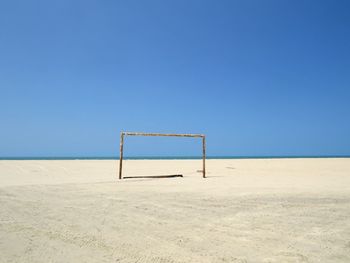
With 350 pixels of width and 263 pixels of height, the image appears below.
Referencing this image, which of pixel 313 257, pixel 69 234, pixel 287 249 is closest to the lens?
pixel 313 257

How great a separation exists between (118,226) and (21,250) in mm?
1541

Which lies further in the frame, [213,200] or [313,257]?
[213,200]

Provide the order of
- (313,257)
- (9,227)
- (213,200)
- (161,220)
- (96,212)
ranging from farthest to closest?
(213,200), (96,212), (161,220), (9,227), (313,257)

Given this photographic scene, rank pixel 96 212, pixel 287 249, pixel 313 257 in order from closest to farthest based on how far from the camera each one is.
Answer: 1. pixel 313 257
2. pixel 287 249
3. pixel 96 212

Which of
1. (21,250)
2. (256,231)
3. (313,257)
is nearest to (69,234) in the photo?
(21,250)

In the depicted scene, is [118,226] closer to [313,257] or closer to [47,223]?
[47,223]

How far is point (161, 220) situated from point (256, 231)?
5.88 feet

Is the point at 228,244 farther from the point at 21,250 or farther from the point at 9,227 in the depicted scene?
the point at 9,227

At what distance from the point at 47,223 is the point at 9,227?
597mm

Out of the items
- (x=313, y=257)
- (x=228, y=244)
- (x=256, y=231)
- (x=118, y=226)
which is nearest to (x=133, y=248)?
(x=118, y=226)

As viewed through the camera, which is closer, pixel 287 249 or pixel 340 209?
pixel 287 249

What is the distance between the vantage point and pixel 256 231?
13.9 feet

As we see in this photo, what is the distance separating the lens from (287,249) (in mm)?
3490

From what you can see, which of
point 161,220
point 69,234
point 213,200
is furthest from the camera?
point 213,200
